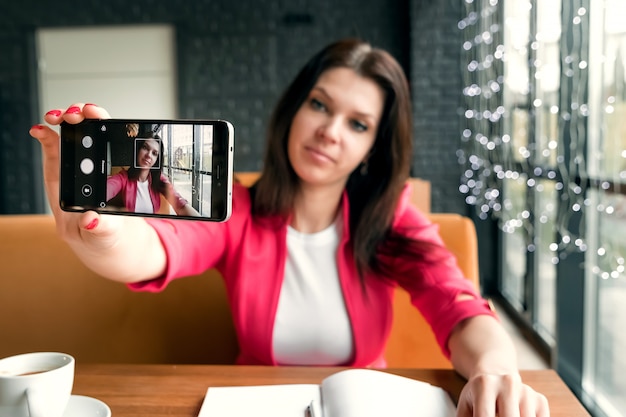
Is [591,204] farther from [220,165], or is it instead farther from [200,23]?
[200,23]

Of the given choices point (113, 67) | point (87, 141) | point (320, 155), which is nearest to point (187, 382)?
point (87, 141)

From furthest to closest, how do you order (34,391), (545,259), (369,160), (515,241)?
(515,241) → (545,259) → (369,160) → (34,391)

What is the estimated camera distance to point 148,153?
0.66m

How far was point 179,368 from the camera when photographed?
2.68 feet

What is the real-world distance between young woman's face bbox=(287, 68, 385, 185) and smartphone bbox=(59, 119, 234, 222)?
0.41 m

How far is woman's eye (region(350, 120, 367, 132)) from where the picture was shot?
110cm

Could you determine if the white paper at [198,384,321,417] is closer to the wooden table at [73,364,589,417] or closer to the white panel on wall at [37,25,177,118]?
the wooden table at [73,364,589,417]

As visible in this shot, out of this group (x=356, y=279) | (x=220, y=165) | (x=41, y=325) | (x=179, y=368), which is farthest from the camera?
(x=41, y=325)

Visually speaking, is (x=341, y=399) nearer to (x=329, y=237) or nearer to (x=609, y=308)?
(x=329, y=237)

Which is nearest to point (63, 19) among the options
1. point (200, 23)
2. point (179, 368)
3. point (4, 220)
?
point (200, 23)

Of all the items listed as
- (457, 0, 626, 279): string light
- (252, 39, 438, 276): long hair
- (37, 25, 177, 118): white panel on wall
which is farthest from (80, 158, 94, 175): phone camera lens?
(37, 25, 177, 118): white panel on wall

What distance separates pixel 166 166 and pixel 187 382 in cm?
31

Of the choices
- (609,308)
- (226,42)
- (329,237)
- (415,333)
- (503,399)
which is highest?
(226,42)

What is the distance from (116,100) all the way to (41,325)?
3539 millimetres
